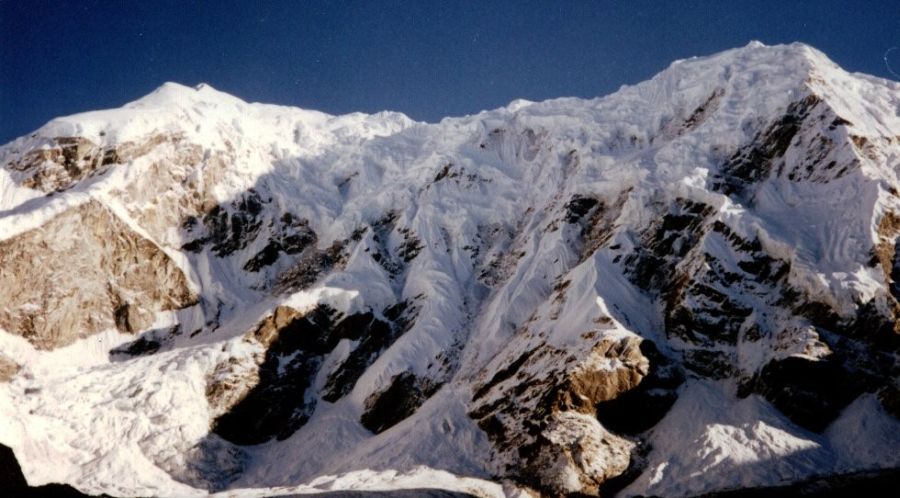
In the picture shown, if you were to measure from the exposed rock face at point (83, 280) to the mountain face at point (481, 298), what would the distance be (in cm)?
31

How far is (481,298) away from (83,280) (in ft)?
169

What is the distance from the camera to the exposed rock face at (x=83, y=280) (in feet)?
292

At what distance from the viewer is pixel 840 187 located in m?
79.4

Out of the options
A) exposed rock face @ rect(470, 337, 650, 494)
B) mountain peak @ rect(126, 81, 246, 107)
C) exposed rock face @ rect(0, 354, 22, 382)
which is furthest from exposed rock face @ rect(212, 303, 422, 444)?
mountain peak @ rect(126, 81, 246, 107)

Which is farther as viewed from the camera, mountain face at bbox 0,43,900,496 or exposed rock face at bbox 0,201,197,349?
exposed rock face at bbox 0,201,197,349

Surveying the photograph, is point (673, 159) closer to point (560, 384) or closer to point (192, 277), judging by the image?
point (560, 384)

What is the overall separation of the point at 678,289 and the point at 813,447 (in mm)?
21254

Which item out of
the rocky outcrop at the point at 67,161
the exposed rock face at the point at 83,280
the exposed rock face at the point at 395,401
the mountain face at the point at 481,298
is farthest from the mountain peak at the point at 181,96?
the exposed rock face at the point at 395,401

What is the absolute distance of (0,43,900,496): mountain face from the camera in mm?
64250

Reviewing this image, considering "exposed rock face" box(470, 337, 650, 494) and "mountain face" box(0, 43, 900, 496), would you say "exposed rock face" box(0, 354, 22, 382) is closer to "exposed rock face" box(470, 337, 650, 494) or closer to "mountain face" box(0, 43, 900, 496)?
"mountain face" box(0, 43, 900, 496)

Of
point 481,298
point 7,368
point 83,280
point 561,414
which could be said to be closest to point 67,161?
point 83,280

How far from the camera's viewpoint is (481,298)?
9444cm

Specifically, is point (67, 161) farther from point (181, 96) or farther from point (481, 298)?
point (481, 298)

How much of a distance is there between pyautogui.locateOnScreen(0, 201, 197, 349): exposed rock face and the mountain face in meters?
0.31
